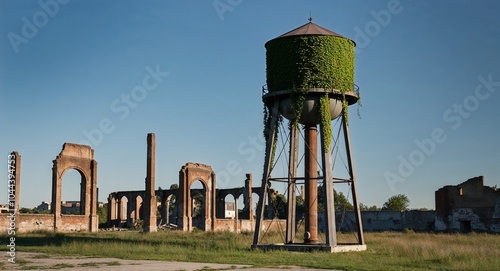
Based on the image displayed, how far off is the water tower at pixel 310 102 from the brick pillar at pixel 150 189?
18.5 m

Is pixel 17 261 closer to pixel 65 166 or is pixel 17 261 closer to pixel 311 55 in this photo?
pixel 311 55

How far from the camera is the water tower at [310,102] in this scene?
67.1 feet

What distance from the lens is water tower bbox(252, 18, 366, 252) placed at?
20438 mm

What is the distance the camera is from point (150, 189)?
39.5m

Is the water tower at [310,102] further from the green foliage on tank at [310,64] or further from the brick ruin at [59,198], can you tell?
the brick ruin at [59,198]

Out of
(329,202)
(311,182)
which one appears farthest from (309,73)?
(329,202)

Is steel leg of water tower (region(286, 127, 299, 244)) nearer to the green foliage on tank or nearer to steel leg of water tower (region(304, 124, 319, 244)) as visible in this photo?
steel leg of water tower (region(304, 124, 319, 244))

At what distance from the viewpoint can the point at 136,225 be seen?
4950 cm

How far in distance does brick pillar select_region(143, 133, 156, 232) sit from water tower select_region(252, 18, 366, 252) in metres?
18.5

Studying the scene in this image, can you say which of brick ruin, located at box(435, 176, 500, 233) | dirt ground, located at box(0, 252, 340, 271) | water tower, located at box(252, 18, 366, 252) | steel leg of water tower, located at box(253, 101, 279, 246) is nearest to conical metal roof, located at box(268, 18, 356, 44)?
water tower, located at box(252, 18, 366, 252)

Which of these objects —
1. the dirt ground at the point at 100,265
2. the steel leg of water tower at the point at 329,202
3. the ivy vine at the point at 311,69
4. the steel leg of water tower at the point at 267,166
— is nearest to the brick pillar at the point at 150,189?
the steel leg of water tower at the point at 267,166

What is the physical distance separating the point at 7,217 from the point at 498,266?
83.9ft

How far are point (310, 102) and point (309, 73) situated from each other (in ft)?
3.21

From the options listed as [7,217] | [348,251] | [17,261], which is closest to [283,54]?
[348,251]
